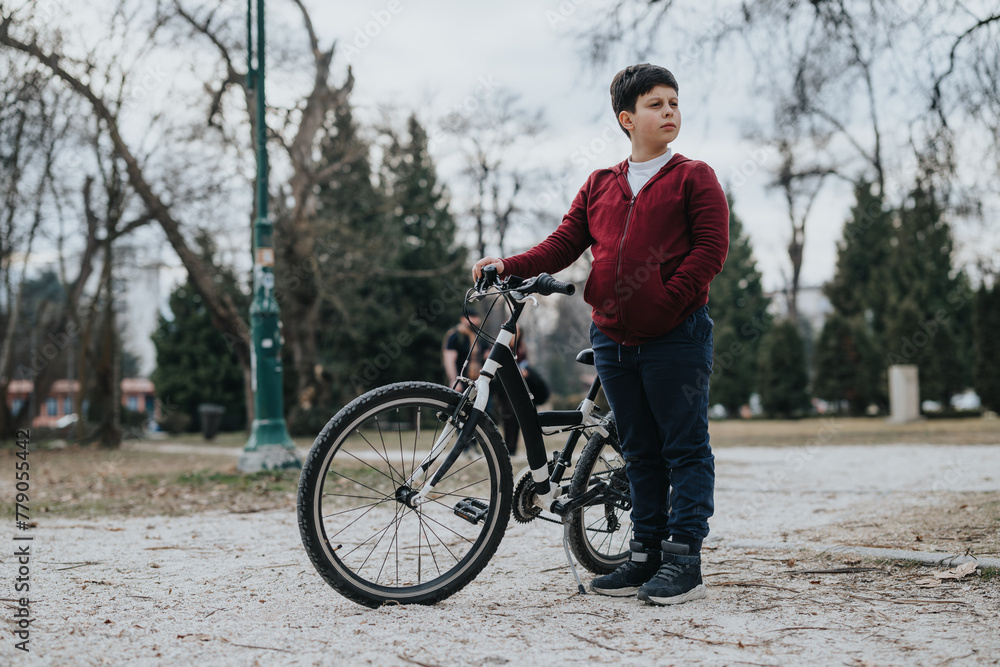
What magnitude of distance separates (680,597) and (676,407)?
2.11ft

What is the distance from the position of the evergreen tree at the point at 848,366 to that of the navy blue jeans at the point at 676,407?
26.0 meters

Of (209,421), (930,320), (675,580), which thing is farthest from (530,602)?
(930,320)

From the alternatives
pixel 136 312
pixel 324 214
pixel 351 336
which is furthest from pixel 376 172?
pixel 136 312

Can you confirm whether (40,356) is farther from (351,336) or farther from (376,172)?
(376,172)

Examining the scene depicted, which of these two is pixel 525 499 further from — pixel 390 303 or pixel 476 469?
pixel 390 303

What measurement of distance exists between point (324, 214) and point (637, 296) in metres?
23.9

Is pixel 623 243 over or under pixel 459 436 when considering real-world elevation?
over

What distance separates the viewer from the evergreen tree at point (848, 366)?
26.9 metres

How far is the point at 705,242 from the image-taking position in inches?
116

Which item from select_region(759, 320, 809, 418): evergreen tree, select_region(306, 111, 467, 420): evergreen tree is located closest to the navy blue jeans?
select_region(306, 111, 467, 420): evergreen tree

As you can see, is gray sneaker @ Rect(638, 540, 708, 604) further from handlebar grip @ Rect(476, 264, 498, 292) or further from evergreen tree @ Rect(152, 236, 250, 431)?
evergreen tree @ Rect(152, 236, 250, 431)

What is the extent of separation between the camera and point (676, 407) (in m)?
3.03

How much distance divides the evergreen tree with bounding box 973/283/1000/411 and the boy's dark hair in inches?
823

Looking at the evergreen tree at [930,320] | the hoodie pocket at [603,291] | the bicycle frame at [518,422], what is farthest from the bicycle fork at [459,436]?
the evergreen tree at [930,320]
